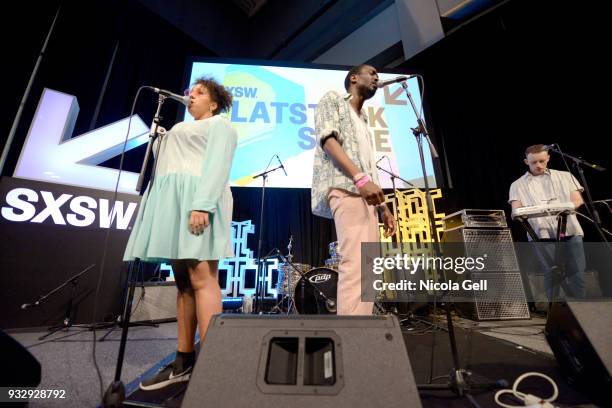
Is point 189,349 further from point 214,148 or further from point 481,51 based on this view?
point 481,51

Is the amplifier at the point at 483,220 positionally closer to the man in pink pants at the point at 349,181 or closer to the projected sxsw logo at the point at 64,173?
the man in pink pants at the point at 349,181

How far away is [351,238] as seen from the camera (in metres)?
1.34

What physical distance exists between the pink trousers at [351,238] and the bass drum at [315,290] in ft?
7.15

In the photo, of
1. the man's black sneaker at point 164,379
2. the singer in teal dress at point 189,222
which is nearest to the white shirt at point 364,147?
the singer in teal dress at point 189,222

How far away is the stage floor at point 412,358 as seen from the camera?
1.17m

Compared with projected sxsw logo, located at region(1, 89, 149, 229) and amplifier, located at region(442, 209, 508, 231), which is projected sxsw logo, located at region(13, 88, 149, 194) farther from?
amplifier, located at region(442, 209, 508, 231)

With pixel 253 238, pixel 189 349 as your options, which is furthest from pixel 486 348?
pixel 253 238

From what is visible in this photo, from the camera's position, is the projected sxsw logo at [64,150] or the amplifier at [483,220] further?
the amplifier at [483,220]

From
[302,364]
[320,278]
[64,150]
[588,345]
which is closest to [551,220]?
[588,345]

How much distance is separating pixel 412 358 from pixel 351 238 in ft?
3.56

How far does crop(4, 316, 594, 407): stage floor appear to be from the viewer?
1.17 meters

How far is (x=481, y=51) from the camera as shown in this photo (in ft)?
15.5

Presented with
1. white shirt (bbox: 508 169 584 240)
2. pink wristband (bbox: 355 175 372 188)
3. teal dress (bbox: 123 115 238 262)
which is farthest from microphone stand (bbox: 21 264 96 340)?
white shirt (bbox: 508 169 584 240)

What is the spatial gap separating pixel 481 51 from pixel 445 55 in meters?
0.56
